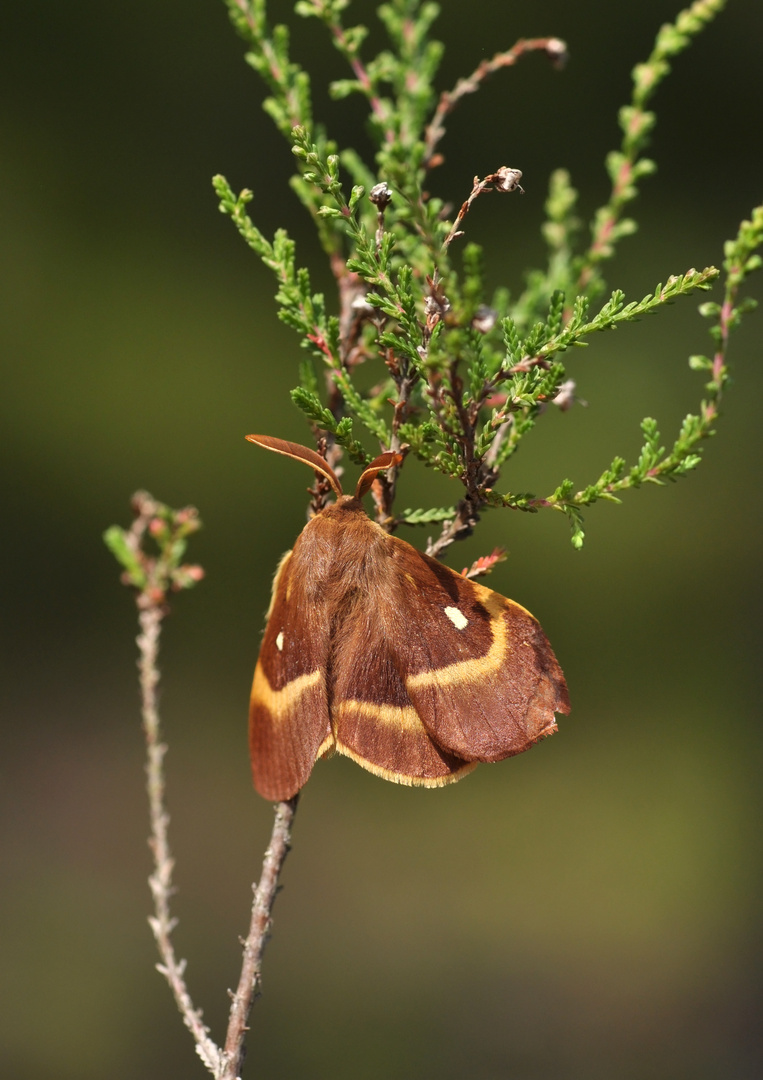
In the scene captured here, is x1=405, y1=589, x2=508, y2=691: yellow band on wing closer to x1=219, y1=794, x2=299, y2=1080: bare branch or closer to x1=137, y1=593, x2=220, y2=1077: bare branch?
x1=219, y1=794, x2=299, y2=1080: bare branch

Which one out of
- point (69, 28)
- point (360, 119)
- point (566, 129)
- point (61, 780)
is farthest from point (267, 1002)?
point (69, 28)

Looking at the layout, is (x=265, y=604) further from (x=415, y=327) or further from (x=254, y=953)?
(x=415, y=327)

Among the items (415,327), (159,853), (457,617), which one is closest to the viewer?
(415,327)

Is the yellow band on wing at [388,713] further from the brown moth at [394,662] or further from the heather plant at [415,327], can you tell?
the heather plant at [415,327]

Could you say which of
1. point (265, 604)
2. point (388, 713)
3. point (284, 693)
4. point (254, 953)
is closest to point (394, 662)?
point (388, 713)

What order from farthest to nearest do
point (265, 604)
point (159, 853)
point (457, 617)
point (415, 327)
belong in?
1. point (265, 604)
2. point (159, 853)
3. point (457, 617)
4. point (415, 327)

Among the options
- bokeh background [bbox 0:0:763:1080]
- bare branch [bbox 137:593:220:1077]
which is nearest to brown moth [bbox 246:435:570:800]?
bare branch [bbox 137:593:220:1077]

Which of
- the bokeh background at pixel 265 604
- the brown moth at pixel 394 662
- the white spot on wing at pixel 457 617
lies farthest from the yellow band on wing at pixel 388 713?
the bokeh background at pixel 265 604

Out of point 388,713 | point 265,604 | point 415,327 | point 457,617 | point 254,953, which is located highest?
point 415,327
